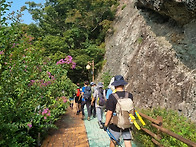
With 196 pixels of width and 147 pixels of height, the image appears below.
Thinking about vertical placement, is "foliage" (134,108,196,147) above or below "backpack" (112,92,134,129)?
below

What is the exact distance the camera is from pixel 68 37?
2211 cm

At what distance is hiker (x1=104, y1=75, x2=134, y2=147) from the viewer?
336cm

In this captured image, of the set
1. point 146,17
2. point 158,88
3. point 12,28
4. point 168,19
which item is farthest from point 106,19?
point 12,28

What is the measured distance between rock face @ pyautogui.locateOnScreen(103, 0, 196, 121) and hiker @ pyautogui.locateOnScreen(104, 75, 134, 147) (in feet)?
11.2

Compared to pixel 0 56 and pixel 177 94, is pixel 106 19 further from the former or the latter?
pixel 0 56

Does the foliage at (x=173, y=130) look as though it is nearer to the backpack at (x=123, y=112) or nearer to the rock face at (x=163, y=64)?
the rock face at (x=163, y=64)

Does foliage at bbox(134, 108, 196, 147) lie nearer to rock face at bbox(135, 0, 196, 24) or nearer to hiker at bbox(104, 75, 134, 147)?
hiker at bbox(104, 75, 134, 147)

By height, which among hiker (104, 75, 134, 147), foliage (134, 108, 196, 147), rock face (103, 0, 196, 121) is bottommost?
foliage (134, 108, 196, 147)

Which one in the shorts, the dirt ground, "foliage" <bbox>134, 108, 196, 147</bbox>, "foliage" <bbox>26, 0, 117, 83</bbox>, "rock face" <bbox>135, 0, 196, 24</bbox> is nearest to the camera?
the shorts

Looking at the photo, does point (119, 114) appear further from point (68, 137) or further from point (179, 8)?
point (179, 8)

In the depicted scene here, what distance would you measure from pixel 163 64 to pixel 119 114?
630 centimetres

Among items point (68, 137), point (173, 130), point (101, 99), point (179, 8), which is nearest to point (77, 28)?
point (179, 8)

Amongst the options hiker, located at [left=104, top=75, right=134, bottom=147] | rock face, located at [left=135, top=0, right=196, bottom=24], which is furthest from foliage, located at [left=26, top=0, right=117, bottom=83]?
hiker, located at [left=104, top=75, right=134, bottom=147]

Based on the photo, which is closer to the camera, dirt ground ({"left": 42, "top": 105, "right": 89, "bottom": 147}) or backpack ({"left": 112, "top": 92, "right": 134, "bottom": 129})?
backpack ({"left": 112, "top": 92, "right": 134, "bottom": 129})
